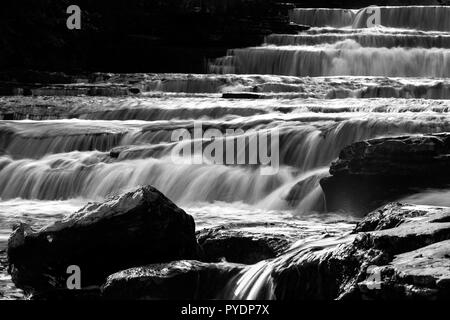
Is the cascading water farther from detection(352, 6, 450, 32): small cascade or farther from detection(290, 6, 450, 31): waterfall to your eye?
detection(290, 6, 450, 31): waterfall

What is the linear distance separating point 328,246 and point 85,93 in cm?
1764

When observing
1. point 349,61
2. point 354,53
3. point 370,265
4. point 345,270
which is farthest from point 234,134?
point 354,53

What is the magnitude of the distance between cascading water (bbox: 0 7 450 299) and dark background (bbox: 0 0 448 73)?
423 cm

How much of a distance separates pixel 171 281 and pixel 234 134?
9.05m

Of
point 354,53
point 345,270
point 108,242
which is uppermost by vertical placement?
point 354,53

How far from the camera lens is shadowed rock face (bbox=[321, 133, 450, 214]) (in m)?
13.9

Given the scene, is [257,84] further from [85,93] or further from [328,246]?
[328,246]

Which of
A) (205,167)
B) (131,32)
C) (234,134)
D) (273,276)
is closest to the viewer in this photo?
(273,276)

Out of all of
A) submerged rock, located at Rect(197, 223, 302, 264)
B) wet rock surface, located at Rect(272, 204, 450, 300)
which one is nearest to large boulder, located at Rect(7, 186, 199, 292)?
submerged rock, located at Rect(197, 223, 302, 264)

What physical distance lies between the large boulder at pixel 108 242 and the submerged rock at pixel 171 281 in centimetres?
58

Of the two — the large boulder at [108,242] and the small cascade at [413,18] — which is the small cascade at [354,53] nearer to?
the small cascade at [413,18]

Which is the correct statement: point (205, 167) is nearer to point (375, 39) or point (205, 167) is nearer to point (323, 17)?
point (375, 39)

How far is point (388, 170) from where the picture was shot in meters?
14.0
